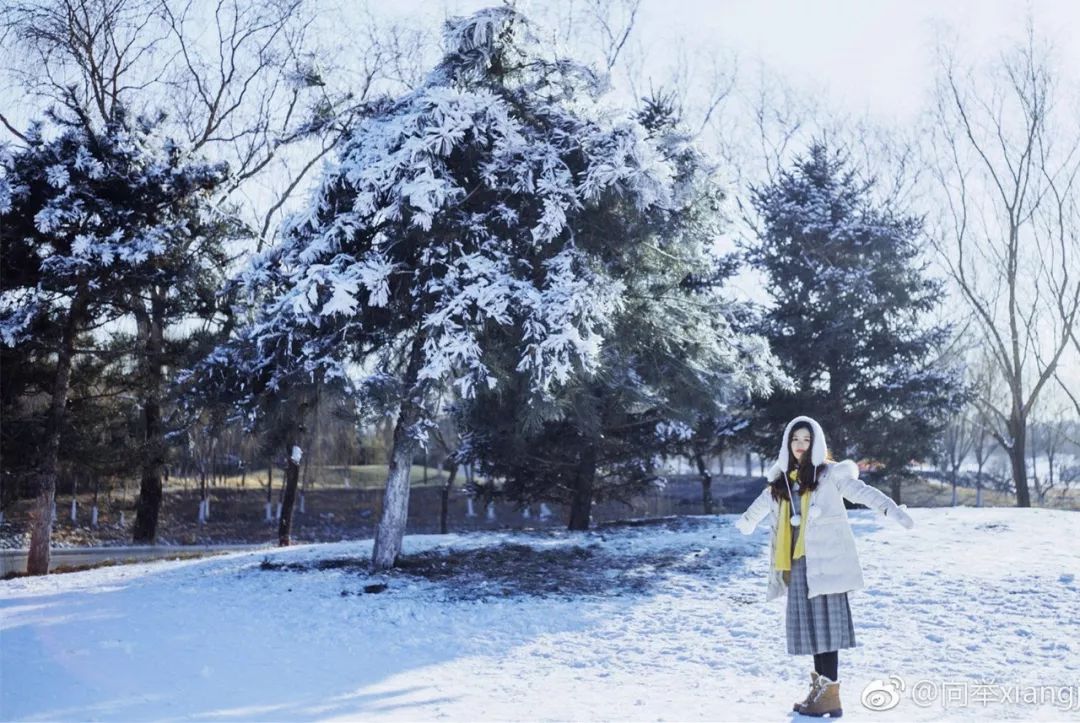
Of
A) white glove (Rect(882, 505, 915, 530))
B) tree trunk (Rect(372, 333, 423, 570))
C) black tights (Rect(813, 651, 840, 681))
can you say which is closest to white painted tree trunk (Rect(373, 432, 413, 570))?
tree trunk (Rect(372, 333, 423, 570))

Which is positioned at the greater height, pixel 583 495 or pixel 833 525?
pixel 833 525

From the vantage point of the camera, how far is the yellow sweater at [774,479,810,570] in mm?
5234

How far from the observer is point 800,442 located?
208 inches

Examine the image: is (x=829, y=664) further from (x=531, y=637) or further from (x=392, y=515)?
(x=392, y=515)

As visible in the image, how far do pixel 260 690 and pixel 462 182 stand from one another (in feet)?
20.1

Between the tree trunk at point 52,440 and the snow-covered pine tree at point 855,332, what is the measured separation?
12314 mm

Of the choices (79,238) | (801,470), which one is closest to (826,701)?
(801,470)

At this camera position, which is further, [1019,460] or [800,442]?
[1019,460]

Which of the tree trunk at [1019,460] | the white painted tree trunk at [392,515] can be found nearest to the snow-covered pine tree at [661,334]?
the white painted tree trunk at [392,515]

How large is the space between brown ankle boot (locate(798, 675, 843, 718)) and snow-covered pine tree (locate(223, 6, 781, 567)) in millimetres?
4215

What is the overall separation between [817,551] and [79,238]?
11.3 meters

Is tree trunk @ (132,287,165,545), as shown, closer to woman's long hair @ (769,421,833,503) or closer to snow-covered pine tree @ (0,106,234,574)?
snow-covered pine tree @ (0,106,234,574)

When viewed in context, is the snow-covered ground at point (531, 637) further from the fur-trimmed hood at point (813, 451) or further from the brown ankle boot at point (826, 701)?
the fur-trimmed hood at point (813, 451)

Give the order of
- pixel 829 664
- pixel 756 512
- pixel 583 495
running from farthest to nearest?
pixel 583 495 → pixel 756 512 → pixel 829 664
